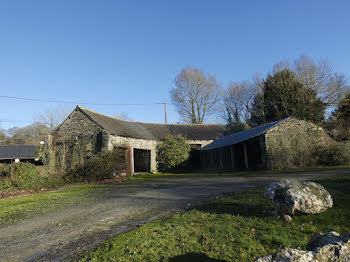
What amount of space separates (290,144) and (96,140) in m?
14.8

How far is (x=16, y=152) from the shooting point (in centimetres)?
2989

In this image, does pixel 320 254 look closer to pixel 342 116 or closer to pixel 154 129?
pixel 342 116

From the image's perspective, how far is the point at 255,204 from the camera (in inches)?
239

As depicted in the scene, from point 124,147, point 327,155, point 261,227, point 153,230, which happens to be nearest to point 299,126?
point 327,155

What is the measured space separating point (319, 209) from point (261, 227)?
1.49 metres

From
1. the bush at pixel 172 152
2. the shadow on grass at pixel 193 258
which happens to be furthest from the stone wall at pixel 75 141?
the shadow on grass at pixel 193 258

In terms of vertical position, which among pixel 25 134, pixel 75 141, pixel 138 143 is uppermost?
pixel 25 134

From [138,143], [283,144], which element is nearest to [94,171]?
[138,143]

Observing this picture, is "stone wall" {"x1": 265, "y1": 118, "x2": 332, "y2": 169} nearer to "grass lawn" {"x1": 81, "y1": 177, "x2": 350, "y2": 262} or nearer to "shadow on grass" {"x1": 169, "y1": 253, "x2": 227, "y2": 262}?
"grass lawn" {"x1": 81, "y1": 177, "x2": 350, "y2": 262}

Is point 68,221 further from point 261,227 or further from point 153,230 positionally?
point 261,227

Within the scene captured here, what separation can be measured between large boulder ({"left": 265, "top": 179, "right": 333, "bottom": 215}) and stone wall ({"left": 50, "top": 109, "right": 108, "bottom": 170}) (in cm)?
1538

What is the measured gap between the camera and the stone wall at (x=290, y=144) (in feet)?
53.9

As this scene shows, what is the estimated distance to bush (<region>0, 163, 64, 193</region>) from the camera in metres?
13.4

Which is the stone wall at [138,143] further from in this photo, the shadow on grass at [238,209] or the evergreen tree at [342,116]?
the shadow on grass at [238,209]
